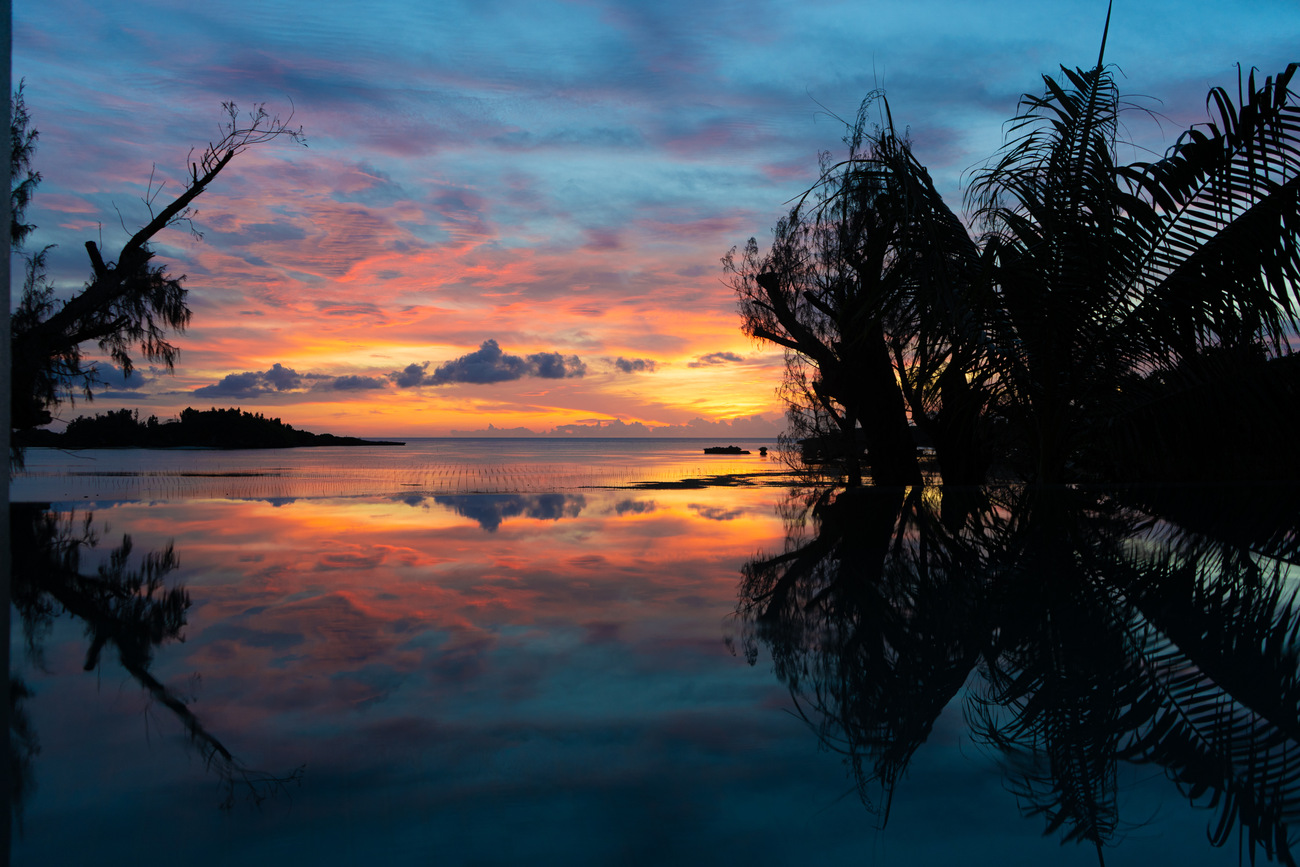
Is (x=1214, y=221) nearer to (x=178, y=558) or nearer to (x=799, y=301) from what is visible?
(x=178, y=558)

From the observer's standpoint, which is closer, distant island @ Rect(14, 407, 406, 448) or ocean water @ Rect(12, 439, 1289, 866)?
ocean water @ Rect(12, 439, 1289, 866)

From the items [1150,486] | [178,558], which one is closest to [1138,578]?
[178,558]

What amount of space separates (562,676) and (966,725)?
3.46ft

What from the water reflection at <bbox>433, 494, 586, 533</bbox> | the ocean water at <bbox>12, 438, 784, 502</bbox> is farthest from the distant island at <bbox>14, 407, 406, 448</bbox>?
the water reflection at <bbox>433, 494, 586, 533</bbox>

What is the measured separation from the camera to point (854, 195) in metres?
6.53

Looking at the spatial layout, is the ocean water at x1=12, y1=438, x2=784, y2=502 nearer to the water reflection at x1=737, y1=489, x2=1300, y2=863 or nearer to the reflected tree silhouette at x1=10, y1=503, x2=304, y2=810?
the reflected tree silhouette at x1=10, y1=503, x2=304, y2=810

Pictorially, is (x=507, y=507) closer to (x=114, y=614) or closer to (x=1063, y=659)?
(x=114, y=614)

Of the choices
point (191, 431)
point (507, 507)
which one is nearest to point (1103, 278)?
point (507, 507)

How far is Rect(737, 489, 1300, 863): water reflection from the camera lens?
58.6 inches

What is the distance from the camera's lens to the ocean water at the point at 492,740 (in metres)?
1.30

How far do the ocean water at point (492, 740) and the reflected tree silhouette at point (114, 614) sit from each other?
14mm

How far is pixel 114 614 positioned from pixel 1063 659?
129 inches

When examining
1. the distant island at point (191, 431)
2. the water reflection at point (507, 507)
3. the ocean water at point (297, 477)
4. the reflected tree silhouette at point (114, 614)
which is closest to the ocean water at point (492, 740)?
the reflected tree silhouette at point (114, 614)

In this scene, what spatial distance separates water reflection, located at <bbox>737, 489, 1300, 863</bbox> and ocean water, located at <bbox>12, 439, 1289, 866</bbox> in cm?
3
